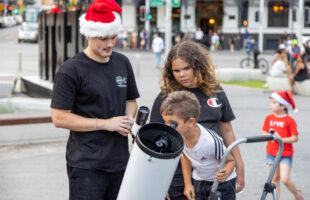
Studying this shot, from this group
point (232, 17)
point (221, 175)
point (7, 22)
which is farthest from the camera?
point (7, 22)

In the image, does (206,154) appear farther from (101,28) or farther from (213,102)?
(101,28)

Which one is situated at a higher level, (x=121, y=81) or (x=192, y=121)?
(x=121, y=81)

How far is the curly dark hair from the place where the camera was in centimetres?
394

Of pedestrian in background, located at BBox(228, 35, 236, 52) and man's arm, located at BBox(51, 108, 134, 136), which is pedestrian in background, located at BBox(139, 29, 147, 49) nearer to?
pedestrian in background, located at BBox(228, 35, 236, 52)

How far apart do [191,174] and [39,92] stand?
39.9 feet

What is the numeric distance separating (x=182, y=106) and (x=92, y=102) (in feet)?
1.96

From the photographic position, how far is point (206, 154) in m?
3.77

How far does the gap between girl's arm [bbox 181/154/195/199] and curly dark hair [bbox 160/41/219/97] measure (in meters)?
0.45

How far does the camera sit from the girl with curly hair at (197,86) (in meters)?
3.94

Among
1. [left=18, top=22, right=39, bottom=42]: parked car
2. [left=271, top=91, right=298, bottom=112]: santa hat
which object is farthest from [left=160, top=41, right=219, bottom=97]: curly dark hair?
[left=18, top=22, right=39, bottom=42]: parked car

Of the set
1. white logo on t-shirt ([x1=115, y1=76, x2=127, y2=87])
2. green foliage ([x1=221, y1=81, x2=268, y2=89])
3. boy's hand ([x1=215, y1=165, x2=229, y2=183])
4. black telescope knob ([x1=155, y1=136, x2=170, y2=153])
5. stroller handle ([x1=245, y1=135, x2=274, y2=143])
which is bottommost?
green foliage ([x1=221, y1=81, x2=268, y2=89])

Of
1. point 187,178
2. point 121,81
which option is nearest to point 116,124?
point 121,81

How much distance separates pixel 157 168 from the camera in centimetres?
310

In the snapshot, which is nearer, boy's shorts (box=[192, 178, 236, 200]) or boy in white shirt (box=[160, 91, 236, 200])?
boy in white shirt (box=[160, 91, 236, 200])
